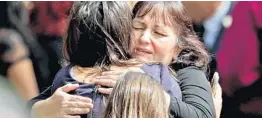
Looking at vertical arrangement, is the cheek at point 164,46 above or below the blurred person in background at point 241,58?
above

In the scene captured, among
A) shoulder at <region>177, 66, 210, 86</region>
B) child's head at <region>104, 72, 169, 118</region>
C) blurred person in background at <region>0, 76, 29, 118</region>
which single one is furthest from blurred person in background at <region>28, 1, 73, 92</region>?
child's head at <region>104, 72, 169, 118</region>

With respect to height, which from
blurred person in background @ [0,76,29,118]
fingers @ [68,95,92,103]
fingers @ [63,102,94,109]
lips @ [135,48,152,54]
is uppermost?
lips @ [135,48,152,54]

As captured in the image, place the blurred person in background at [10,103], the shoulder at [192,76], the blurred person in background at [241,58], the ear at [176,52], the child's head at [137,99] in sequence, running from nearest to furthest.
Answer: the child's head at [137,99]
the shoulder at [192,76]
the ear at [176,52]
the blurred person in background at [10,103]
the blurred person in background at [241,58]

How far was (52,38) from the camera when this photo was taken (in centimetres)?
226

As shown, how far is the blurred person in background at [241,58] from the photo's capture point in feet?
7.09

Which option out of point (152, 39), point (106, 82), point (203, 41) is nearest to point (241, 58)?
point (203, 41)

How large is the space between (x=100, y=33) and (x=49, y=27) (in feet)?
2.59

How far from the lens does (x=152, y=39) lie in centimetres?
165

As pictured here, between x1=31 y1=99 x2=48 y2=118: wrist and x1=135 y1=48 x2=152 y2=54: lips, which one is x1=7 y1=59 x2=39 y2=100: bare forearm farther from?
x1=135 y1=48 x2=152 y2=54: lips

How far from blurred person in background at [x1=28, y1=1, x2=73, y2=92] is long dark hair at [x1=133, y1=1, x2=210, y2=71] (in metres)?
0.62

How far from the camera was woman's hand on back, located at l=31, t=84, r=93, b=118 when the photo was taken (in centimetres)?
145

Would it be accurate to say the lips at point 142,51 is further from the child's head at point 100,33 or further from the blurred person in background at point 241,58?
the blurred person in background at point 241,58

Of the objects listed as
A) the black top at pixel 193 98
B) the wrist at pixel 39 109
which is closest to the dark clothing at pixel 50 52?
the wrist at pixel 39 109

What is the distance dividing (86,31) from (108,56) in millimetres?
95
